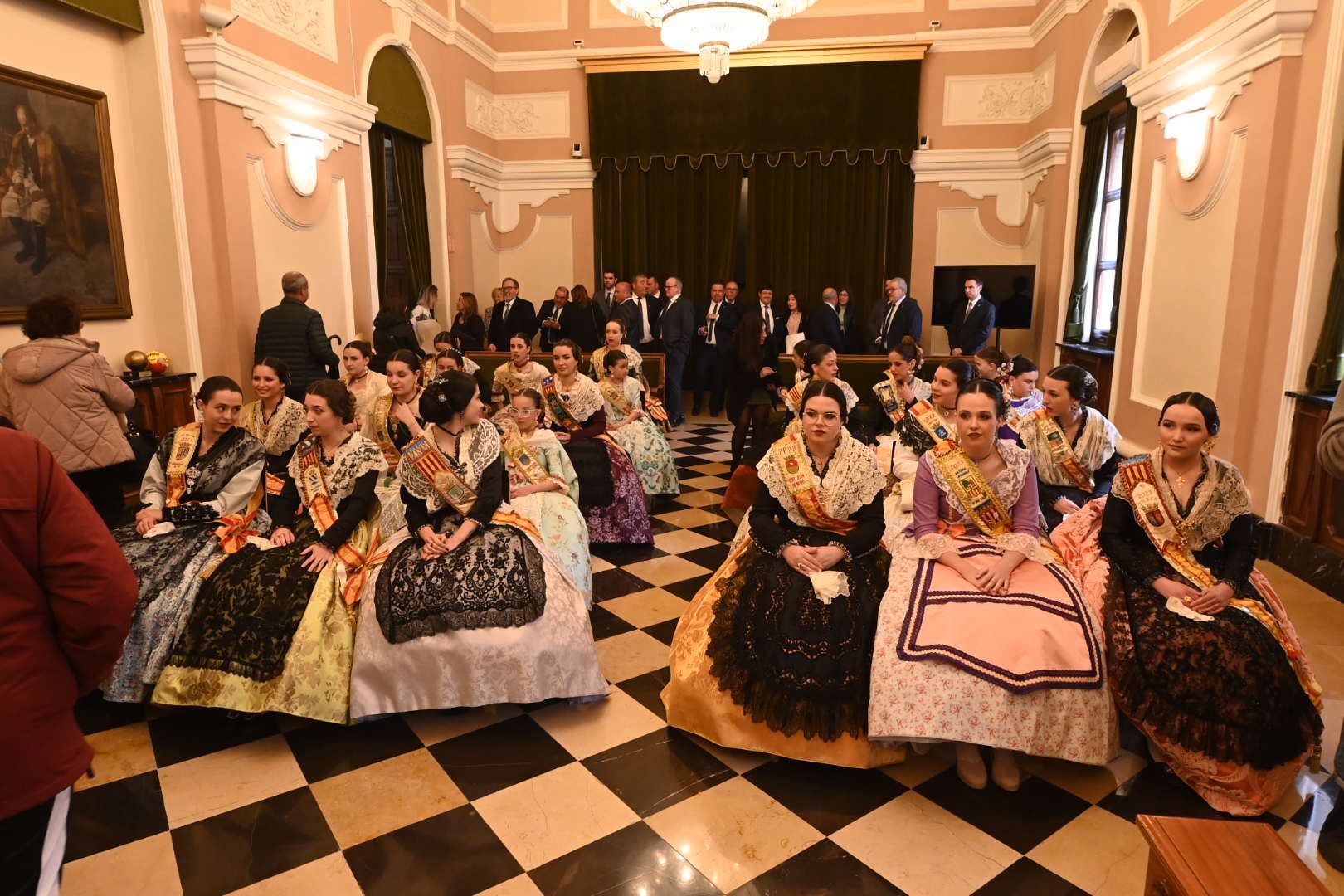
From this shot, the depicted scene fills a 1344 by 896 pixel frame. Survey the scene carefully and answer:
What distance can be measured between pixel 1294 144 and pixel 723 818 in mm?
4632

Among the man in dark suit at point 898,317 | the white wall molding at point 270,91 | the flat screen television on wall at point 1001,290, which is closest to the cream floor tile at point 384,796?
the white wall molding at point 270,91

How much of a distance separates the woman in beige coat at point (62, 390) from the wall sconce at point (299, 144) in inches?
103

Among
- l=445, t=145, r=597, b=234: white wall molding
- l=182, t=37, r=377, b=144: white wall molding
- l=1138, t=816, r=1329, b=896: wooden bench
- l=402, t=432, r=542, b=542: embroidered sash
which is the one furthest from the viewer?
l=445, t=145, r=597, b=234: white wall molding

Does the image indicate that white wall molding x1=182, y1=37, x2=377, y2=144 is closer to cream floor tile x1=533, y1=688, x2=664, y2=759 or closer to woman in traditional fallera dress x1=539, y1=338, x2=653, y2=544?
woman in traditional fallera dress x1=539, y1=338, x2=653, y2=544

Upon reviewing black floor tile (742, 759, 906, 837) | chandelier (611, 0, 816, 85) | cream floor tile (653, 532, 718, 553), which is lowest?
black floor tile (742, 759, 906, 837)

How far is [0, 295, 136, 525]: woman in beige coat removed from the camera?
141 inches

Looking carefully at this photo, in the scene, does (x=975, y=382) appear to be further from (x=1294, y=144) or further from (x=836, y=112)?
(x=836, y=112)

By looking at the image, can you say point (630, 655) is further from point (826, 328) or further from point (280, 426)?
point (826, 328)

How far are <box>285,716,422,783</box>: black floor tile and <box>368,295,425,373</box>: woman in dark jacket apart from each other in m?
3.74

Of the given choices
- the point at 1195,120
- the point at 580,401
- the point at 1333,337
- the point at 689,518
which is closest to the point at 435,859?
the point at 580,401

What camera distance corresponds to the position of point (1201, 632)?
2318 mm

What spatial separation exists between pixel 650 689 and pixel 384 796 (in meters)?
1.00

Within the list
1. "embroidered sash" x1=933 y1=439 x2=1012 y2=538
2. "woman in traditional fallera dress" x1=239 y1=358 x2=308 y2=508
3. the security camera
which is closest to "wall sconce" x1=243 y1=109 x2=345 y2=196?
the security camera

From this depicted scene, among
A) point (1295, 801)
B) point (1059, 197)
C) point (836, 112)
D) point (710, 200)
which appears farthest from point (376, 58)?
point (1295, 801)
